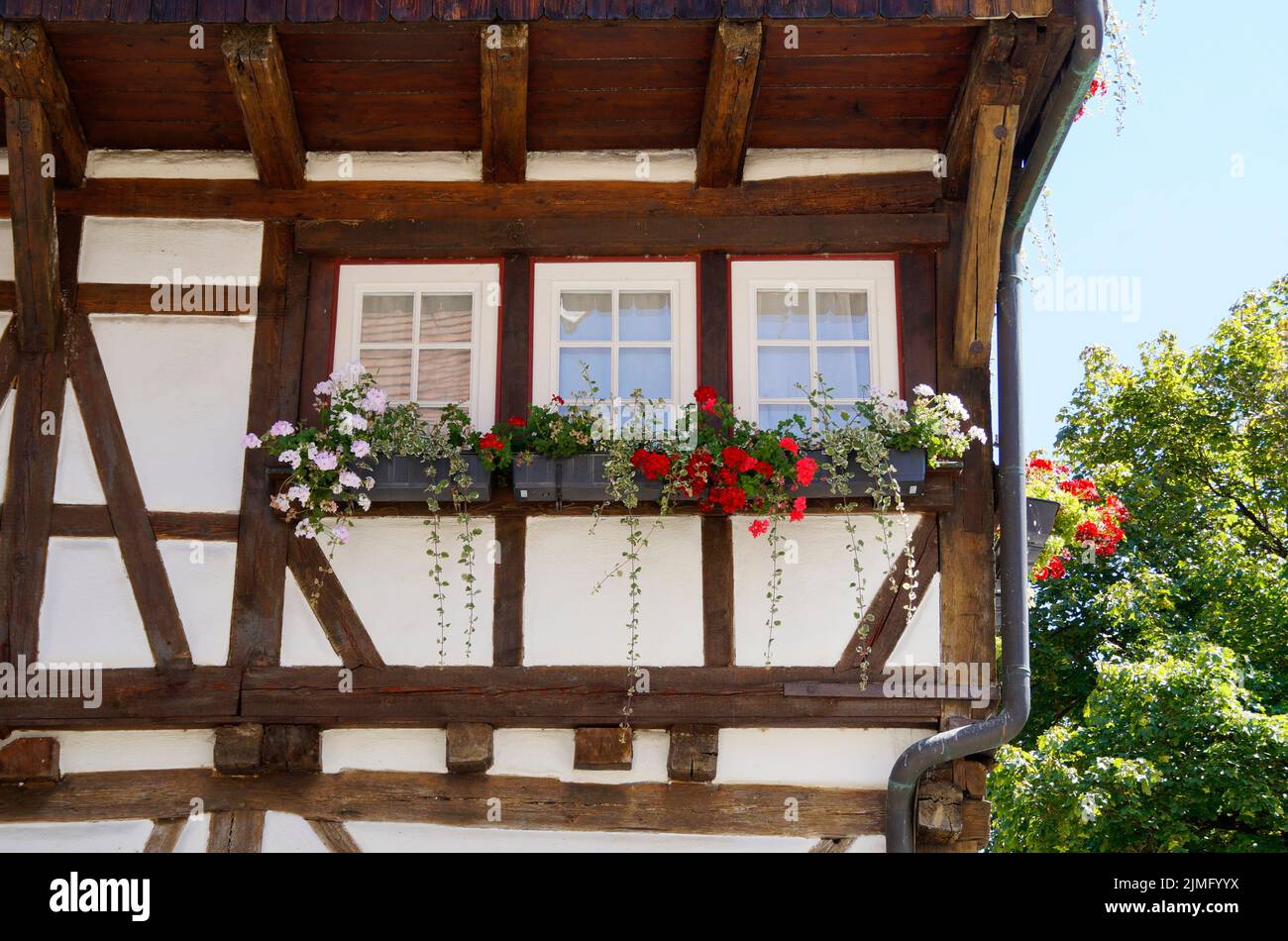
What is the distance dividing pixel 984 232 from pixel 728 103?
1371 mm

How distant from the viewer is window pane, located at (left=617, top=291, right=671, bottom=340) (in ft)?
26.9

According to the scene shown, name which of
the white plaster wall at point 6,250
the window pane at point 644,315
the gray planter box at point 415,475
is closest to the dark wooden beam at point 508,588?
the gray planter box at point 415,475

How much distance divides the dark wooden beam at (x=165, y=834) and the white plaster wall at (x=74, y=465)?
5.10 feet

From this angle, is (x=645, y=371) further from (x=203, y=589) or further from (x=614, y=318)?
(x=203, y=589)

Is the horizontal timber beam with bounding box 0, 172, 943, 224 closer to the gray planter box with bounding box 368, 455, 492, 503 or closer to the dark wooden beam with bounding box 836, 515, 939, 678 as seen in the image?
the gray planter box with bounding box 368, 455, 492, 503

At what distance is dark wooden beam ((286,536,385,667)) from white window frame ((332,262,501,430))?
964 mm

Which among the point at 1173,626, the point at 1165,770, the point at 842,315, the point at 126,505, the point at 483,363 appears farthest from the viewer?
the point at 1173,626

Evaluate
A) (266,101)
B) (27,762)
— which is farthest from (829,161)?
(27,762)

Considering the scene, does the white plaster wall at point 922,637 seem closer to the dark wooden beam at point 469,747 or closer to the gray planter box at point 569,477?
the gray planter box at point 569,477

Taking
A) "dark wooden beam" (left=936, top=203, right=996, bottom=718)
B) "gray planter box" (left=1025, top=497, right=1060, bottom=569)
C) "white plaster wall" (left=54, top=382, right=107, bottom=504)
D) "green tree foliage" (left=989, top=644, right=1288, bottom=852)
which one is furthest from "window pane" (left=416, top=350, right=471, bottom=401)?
"green tree foliage" (left=989, top=644, right=1288, bottom=852)

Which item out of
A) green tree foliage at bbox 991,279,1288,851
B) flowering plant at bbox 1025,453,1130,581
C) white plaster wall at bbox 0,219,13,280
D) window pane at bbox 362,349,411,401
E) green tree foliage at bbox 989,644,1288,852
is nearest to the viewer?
window pane at bbox 362,349,411,401

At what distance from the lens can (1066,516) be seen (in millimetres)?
8680
